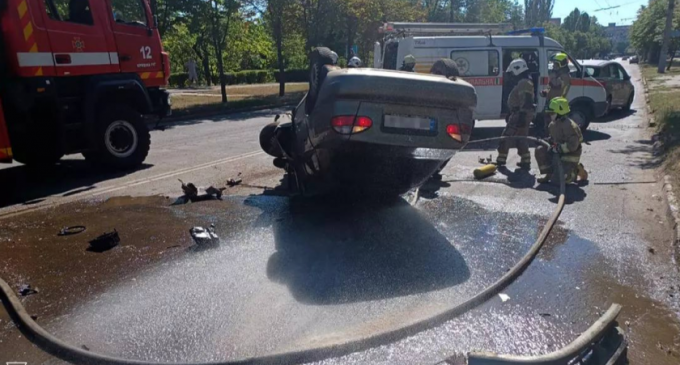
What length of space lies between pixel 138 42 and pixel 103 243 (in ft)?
17.3

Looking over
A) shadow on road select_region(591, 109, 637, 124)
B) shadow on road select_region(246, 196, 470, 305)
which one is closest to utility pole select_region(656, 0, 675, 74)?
shadow on road select_region(591, 109, 637, 124)

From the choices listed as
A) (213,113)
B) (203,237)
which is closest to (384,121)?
(203,237)

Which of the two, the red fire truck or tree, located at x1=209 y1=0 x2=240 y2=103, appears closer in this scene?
the red fire truck

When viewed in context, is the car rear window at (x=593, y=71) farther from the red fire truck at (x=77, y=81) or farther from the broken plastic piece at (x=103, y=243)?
the broken plastic piece at (x=103, y=243)

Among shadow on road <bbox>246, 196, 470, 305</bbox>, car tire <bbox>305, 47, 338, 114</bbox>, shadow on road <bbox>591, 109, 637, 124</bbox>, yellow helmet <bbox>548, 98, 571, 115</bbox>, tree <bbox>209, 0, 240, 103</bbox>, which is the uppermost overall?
tree <bbox>209, 0, 240, 103</bbox>

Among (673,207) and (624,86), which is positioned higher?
(624,86)

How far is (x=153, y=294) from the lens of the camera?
407cm

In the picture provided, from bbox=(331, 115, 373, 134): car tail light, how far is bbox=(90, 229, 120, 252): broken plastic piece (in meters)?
2.44

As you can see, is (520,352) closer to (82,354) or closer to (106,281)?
(82,354)

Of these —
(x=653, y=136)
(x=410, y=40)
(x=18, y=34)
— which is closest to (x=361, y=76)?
(x=18, y=34)

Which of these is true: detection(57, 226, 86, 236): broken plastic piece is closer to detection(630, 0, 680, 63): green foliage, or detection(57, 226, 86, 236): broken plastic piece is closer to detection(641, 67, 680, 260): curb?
detection(641, 67, 680, 260): curb

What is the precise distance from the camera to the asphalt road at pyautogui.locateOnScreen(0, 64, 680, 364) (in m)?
3.42

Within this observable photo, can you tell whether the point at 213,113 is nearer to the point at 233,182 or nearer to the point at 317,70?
the point at 233,182

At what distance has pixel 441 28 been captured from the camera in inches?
531
